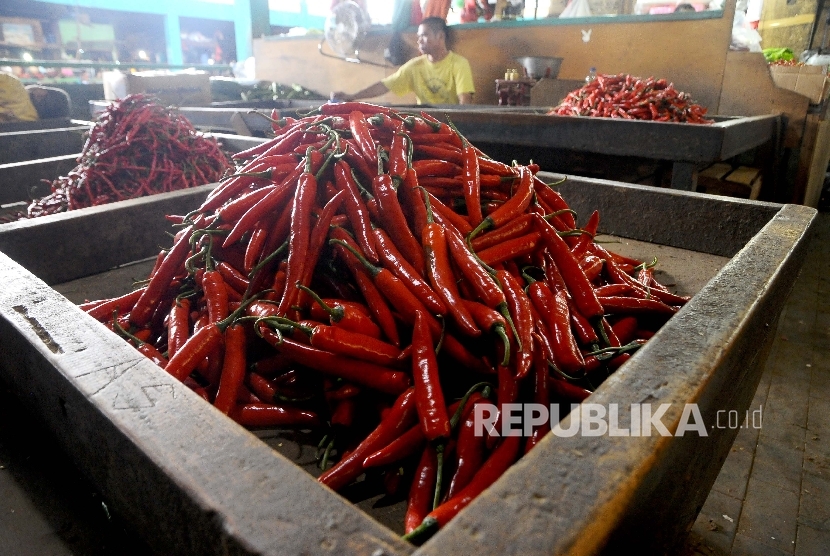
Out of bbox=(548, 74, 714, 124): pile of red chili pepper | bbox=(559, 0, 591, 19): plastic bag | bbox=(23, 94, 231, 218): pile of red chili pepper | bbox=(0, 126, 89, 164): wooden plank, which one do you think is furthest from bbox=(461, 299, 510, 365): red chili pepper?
bbox=(559, 0, 591, 19): plastic bag

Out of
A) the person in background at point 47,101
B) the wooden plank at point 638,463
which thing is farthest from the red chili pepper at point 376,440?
the person in background at point 47,101

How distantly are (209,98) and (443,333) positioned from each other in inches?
258

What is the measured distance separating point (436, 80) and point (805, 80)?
3893 millimetres

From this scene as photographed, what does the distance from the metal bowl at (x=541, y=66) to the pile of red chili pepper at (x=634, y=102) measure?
136 cm

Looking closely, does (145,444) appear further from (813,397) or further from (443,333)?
(813,397)

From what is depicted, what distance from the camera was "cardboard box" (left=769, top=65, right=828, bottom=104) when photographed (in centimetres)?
510

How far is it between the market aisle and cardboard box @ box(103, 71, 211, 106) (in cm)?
603

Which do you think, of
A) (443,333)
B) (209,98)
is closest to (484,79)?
(209,98)

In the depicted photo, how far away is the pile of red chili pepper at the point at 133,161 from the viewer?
308 cm

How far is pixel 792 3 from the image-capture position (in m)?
9.04

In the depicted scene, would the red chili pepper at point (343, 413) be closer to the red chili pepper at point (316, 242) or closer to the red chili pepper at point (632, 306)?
the red chili pepper at point (316, 242)

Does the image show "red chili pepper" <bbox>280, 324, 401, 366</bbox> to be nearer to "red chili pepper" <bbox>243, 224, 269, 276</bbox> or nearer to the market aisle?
"red chili pepper" <bbox>243, 224, 269, 276</bbox>

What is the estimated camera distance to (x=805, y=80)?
17.3ft

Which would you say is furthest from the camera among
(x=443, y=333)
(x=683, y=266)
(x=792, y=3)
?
(x=792, y=3)
